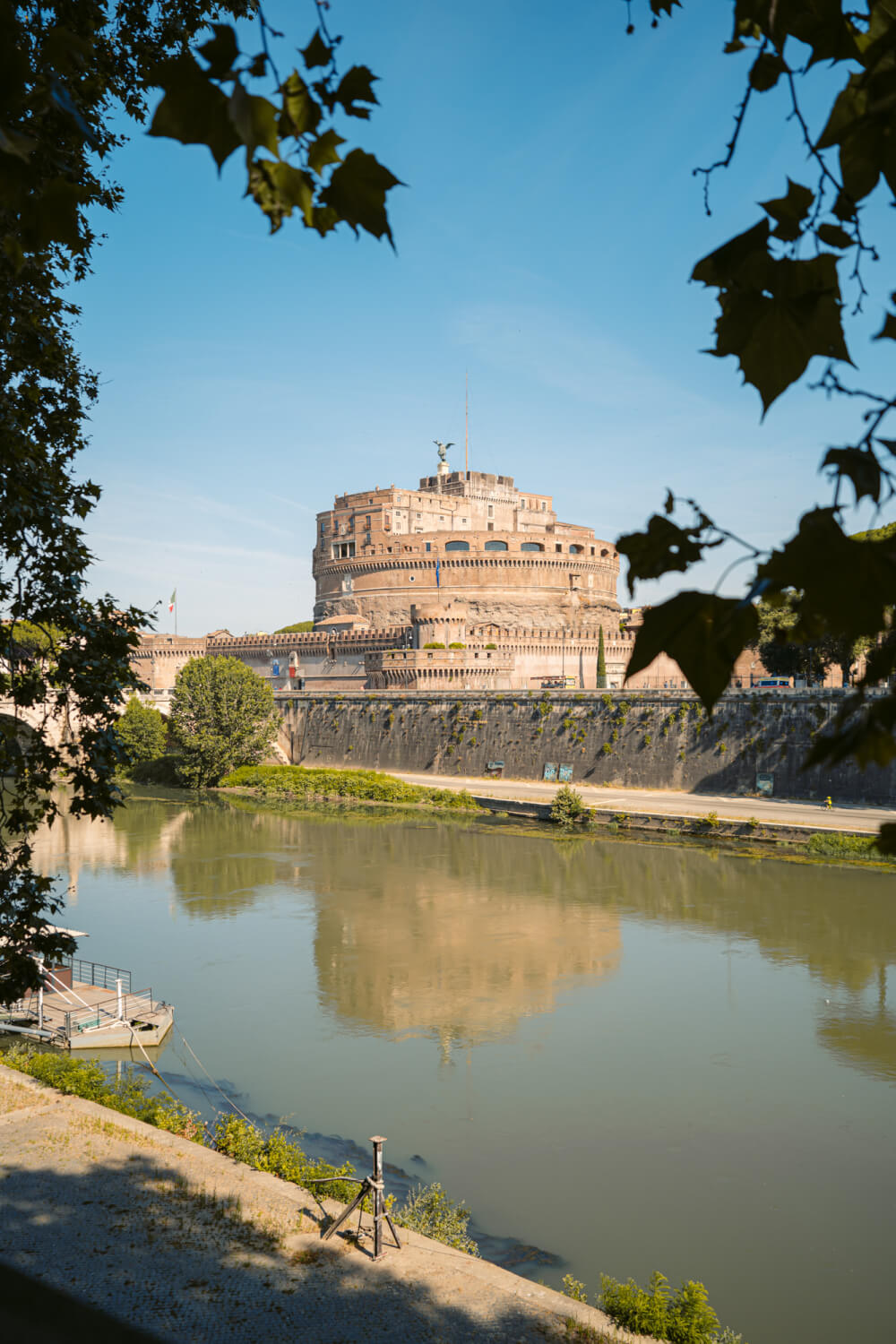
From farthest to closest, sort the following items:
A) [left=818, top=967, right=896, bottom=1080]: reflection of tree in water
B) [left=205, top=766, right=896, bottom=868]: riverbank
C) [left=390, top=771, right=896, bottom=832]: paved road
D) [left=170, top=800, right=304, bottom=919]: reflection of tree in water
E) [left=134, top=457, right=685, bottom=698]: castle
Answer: [left=134, top=457, right=685, bottom=698]: castle → [left=390, top=771, right=896, bottom=832]: paved road → [left=205, top=766, right=896, bottom=868]: riverbank → [left=170, top=800, right=304, bottom=919]: reflection of tree in water → [left=818, top=967, right=896, bottom=1080]: reflection of tree in water

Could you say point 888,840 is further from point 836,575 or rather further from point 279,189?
point 279,189

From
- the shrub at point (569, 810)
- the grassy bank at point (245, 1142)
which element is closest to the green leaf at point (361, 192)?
the grassy bank at point (245, 1142)

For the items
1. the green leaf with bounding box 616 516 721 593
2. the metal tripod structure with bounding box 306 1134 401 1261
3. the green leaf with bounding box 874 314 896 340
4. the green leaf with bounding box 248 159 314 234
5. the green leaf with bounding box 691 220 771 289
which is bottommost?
the metal tripod structure with bounding box 306 1134 401 1261

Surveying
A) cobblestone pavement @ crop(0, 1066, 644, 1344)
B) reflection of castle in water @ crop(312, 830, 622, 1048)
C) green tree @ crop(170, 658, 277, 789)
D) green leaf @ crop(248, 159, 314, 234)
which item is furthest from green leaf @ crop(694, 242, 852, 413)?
green tree @ crop(170, 658, 277, 789)

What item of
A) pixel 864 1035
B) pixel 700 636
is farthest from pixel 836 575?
pixel 864 1035

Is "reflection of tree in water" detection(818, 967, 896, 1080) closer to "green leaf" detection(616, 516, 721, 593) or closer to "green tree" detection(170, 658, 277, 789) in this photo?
"green leaf" detection(616, 516, 721, 593)

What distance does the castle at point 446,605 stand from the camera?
4353 cm

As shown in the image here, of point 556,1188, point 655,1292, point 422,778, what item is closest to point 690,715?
point 422,778

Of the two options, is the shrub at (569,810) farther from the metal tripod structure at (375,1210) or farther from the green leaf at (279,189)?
the green leaf at (279,189)

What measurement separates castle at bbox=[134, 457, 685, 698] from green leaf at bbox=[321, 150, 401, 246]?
37572 mm

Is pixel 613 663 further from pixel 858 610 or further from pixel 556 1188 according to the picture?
pixel 858 610

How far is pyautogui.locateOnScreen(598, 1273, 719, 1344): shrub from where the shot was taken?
6.01 meters

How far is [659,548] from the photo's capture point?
4.72 ft

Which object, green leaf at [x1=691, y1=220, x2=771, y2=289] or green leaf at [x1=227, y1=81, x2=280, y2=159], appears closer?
green leaf at [x1=227, y1=81, x2=280, y2=159]
